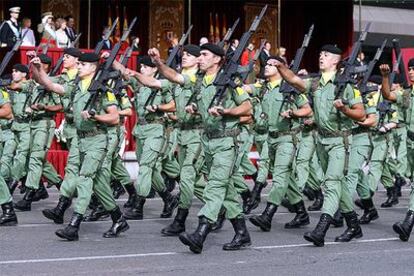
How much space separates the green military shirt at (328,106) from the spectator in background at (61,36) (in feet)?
30.7

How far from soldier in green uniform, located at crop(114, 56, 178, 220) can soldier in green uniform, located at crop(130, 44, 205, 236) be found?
0.90 m

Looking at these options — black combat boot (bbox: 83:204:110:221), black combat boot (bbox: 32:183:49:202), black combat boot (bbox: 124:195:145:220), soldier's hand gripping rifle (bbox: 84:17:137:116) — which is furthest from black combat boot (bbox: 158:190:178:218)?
soldier's hand gripping rifle (bbox: 84:17:137:116)

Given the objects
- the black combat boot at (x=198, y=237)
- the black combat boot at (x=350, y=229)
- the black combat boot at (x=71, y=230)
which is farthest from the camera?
the black combat boot at (x=350, y=229)

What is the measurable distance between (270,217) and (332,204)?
1311 millimetres

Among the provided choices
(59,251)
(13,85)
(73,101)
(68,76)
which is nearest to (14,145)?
(13,85)

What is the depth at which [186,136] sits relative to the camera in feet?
41.7

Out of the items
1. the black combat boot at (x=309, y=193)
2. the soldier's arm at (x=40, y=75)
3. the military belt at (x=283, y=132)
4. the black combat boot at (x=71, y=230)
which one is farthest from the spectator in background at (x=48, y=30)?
the black combat boot at (x=71, y=230)

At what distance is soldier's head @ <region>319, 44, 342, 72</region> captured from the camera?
11648 millimetres

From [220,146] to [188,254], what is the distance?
110 centimetres

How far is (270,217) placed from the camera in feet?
41.1

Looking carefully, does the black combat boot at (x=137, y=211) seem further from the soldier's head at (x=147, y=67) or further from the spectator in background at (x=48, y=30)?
the spectator in background at (x=48, y=30)

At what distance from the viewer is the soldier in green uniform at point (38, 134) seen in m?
14.6

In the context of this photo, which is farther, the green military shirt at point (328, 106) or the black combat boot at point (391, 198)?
the black combat boot at point (391, 198)

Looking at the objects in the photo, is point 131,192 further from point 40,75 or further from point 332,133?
point 332,133
